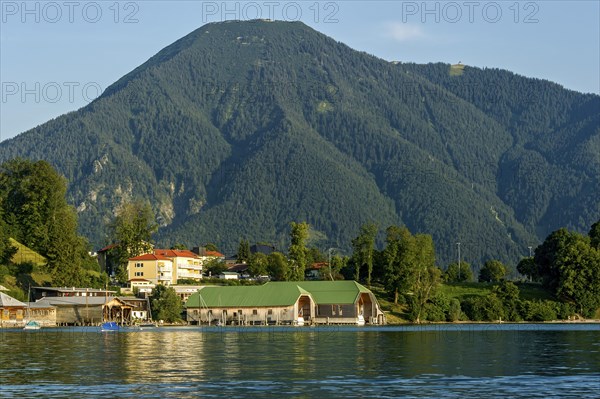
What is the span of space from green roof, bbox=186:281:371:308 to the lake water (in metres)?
71.0

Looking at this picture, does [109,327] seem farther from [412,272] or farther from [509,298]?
[509,298]

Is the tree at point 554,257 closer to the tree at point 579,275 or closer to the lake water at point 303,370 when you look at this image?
the tree at point 579,275

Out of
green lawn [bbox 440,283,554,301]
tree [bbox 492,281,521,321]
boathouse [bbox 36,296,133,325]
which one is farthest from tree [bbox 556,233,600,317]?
boathouse [bbox 36,296,133,325]

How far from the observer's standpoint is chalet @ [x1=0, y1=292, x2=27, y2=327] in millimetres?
151375

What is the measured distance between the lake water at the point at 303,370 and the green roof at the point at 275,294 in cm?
7095

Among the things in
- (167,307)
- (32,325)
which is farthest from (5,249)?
(167,307)

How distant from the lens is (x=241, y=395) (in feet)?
166

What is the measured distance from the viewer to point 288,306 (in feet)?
544

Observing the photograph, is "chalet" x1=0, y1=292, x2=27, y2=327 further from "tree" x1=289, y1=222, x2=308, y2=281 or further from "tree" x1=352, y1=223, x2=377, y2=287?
"tree" x1=352, y1=223, x2=377, y2=287

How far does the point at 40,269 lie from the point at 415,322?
215 feet

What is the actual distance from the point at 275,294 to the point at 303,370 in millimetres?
107102

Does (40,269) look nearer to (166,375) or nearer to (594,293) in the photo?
(594,293)

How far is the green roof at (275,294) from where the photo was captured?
16812 centimetres

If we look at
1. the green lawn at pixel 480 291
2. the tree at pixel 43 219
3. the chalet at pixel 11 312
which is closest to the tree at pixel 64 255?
the tree at pixel 43 219
